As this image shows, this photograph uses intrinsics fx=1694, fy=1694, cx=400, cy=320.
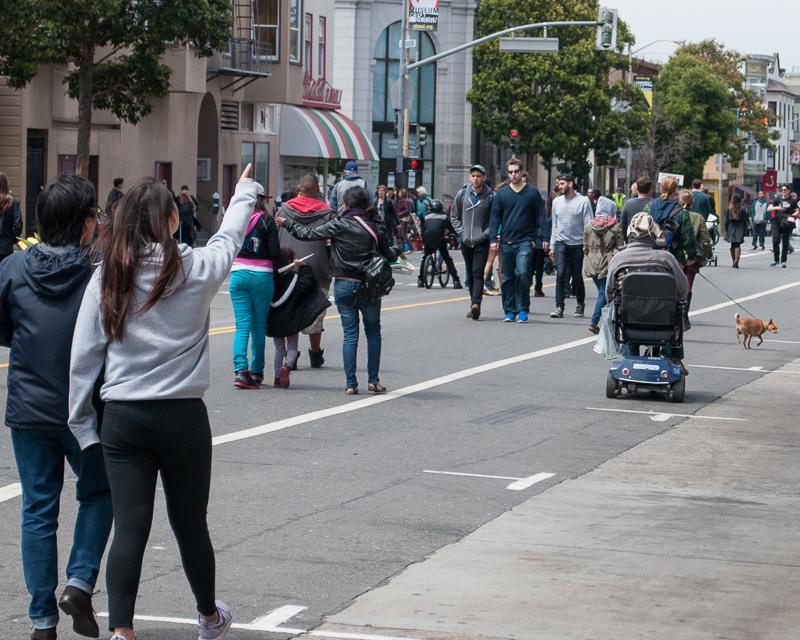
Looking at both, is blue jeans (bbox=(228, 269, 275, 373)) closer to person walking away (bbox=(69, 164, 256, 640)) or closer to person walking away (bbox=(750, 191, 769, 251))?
person walking away (bbox=(69, 164, 256, 640))

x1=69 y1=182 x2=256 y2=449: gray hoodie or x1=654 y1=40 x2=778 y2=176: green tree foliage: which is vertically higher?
x1=654 y1=40 x2=778 y2=176: green tree foliage

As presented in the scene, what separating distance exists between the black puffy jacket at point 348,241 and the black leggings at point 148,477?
781 centimetres

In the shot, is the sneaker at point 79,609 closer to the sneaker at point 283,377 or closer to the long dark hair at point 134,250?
the long dark hair at point 134,250

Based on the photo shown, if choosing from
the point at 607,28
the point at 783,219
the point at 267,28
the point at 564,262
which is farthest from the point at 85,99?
the point at 607,28

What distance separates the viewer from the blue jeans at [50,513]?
19.4ft

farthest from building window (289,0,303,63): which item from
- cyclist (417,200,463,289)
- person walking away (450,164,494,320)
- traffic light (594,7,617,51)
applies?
person walking away (450,164,494,320)

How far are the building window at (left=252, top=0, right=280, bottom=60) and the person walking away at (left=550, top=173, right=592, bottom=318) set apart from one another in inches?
1047

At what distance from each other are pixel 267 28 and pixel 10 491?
131 feet

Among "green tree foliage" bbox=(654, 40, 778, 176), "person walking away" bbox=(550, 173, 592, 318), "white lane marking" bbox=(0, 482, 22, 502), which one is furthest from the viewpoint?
"green tree foliage" bbox=(654, 40, 778, 176)

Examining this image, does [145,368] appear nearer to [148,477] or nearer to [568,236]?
[148,477]

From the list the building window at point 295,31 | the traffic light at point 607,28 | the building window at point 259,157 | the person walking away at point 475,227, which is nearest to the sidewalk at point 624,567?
the person walking away at point 475,227

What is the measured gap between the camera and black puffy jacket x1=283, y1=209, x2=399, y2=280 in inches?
528

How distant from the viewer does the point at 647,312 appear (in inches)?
544

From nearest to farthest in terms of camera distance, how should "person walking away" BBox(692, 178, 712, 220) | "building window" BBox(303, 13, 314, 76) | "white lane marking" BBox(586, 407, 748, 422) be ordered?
1. "white lane marking" BBox(586, 407, 748, 422)
2. "person walking away" BBox(692, 178, 712, 220)
3. "building window" BBox(303, 13, 314, 76)
